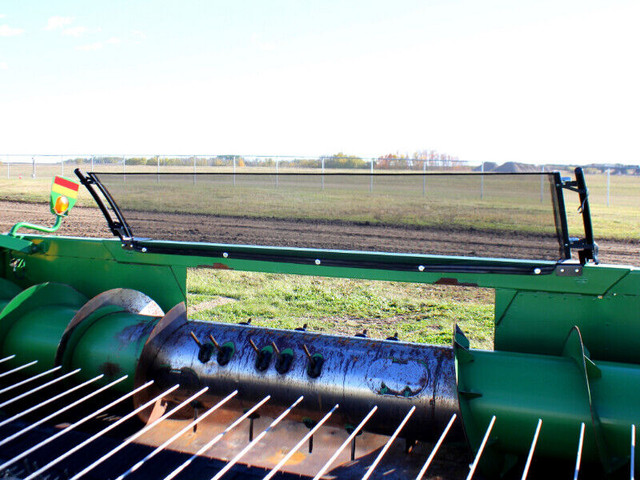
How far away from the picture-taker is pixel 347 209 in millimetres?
3199

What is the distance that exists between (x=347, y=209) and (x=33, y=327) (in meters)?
1.82

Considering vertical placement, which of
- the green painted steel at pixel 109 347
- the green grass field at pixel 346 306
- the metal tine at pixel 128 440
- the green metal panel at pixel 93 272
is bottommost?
the green grass field at pixel 346 306

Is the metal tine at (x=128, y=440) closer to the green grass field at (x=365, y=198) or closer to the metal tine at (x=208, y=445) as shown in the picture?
the metal tine at (x=208, y=445)

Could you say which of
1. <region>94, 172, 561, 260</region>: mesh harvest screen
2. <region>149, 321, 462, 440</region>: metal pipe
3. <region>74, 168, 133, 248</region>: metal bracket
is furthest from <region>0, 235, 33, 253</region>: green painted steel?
<region>149, 321, 462, 440</region>: metal pipe

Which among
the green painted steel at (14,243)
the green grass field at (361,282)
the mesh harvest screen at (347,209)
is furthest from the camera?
the green painted steel at (14,243)

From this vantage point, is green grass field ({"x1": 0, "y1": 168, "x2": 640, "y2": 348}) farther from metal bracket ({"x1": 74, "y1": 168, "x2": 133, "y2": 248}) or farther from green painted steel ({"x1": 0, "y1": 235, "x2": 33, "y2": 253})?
green painted steel ({"x1": 0, "y1": 235, "x2": 33, "y2": 253})

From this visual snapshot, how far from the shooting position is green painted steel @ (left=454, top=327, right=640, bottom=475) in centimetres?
208

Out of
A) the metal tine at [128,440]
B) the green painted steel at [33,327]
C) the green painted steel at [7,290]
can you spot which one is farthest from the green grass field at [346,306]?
the metal tine at [128,440]

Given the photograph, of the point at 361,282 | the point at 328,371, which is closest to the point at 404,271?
the point at 328,371

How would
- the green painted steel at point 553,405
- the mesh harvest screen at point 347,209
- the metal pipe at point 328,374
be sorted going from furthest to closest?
the mesh harvest screen at point 347,209, the metal pipe at point 328,374, the green painted steel at point 553,405

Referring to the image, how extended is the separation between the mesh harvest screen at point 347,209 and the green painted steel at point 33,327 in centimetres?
70

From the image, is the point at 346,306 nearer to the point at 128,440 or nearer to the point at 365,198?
the point at 365,198

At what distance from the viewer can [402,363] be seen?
2455 mm

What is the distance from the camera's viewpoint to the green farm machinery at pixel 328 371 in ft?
7.25
